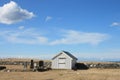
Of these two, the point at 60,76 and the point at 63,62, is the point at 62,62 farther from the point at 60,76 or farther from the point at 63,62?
the point at 60,76

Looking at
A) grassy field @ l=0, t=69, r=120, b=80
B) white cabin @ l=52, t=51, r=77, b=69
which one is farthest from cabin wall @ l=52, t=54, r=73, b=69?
grassy field @ l=0, t=69, r=120, b=80

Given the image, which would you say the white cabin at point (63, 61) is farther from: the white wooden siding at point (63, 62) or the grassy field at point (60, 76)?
the grassy field at point (60, 76)

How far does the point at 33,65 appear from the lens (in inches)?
2394

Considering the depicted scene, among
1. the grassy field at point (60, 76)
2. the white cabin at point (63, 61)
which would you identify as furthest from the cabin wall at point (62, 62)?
the grassy field at point (60, 76)

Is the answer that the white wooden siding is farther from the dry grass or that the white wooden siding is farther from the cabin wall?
the dry grass

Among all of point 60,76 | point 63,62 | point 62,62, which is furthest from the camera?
point 62,62

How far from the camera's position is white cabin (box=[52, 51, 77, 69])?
206ft

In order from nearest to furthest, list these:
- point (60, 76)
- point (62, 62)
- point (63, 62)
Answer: point (60, 76)
point (63, 62)
point (62, 62)

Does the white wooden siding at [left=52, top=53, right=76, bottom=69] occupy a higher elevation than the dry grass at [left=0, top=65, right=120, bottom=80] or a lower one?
higher

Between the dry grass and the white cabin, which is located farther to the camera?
the white cabin

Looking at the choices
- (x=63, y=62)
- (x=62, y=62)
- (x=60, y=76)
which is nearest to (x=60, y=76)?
(x=60, y=76)

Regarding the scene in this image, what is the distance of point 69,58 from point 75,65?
165 inches

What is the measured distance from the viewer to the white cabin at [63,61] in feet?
206

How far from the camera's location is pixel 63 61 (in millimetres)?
63438
